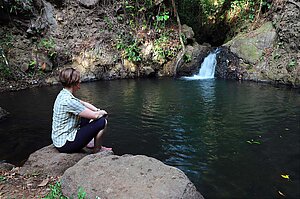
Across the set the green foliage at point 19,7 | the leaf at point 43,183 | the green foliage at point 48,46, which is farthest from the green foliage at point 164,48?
the leaf at point 43,183

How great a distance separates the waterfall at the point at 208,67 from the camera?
15914 millimetres

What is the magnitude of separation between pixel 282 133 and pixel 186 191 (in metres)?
4.50

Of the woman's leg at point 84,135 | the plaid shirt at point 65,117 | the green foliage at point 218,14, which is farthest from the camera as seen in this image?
the green foliage at point 218,14

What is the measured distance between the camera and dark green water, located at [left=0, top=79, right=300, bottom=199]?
165 inches

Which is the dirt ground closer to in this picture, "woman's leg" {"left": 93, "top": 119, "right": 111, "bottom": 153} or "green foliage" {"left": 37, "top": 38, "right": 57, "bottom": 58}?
"woman's leg" {"left": 93, "top": 119, "right": 111, "bottom": 153}

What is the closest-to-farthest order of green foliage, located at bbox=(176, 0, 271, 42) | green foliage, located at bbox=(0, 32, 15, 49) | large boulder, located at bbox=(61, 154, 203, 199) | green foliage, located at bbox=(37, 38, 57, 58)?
large boulder, located at bbox=(61, 154, 203, 199)
green foliage, located at bbox=(0, 32, 15, 49)
green foliage, located at bbox=(37, 38, 57, 58)
green foliage, located at bbox=(176, 0, 271, 42)

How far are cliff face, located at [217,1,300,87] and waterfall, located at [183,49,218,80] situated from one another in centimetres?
41

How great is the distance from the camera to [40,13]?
14867 millimetres

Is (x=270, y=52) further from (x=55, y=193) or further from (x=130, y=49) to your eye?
(x=55, y=193)

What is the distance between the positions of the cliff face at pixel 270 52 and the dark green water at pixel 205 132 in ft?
6.42

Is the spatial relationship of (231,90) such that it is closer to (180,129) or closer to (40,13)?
(180,129)

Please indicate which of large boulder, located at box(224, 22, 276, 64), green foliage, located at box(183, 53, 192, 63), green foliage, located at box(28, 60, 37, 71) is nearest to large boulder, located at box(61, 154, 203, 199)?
green foliage, located at box(28, 60, 37, 71)

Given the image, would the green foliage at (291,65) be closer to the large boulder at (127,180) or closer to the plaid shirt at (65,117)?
the large boulder at (127,180)

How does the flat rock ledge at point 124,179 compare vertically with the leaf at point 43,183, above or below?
above
